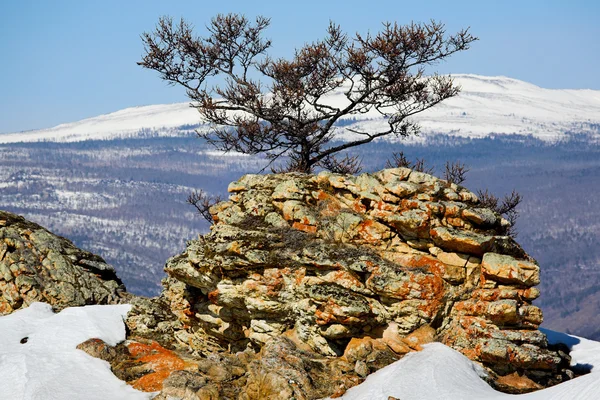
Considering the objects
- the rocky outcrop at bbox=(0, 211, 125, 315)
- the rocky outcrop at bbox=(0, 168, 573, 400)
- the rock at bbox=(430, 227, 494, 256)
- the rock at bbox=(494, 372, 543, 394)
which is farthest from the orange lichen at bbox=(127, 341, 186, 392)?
the rock at bbox=(494, 372, 543, 394)

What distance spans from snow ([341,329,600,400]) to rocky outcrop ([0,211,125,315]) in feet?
47.4

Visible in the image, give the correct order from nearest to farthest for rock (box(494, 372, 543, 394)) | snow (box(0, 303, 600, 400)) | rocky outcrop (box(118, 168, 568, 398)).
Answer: snow (box(0, 303, 600, 400)) < rock (box(494, 372, 543, 394)) < rocky outcrop (box(118, 168, 568, 398))

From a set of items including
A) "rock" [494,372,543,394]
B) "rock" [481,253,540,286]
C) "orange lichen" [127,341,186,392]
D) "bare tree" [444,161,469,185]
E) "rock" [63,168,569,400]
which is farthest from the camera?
"bare tree" [444,161,469,185]

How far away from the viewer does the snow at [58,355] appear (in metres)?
20.6

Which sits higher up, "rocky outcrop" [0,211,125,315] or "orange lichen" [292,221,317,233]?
"orange lichen" [292,221,317,233]

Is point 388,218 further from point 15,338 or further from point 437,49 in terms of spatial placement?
point 15,338

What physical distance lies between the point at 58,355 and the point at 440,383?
482 inches

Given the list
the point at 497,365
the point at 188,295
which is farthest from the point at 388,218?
the point at 188,295

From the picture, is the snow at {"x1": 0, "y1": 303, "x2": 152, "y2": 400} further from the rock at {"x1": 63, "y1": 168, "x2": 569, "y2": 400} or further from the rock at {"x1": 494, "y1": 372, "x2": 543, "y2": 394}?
the rock at {"x1": 494, "y1": 372, "x2": 543, "y2": 394}

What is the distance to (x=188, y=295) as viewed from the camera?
81.5 feet

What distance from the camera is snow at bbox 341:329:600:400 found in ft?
55.5

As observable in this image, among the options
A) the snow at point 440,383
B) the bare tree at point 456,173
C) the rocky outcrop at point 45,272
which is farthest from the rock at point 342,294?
the bare tree at point 456,173

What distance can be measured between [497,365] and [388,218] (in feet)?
17.4

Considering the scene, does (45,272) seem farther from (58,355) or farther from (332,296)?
(332,296)
